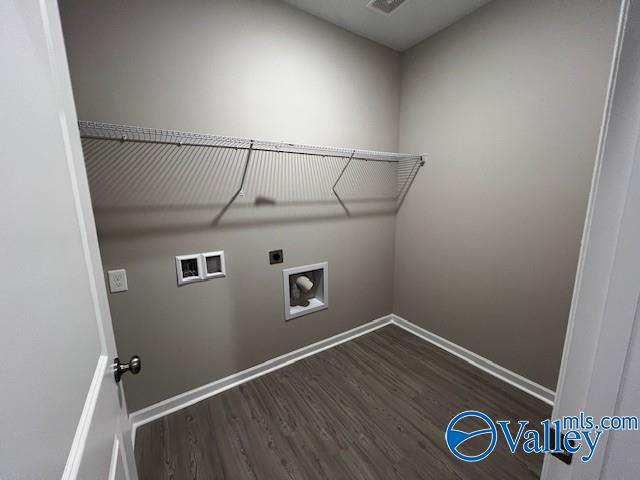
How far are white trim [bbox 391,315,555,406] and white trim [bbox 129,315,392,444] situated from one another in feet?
1.47

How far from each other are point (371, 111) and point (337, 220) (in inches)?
39.0

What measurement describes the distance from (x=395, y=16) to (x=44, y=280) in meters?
2.40

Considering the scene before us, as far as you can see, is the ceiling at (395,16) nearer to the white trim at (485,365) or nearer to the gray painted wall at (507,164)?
the gray painted wall at (507,164)

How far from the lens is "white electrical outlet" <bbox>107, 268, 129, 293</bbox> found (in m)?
1.39

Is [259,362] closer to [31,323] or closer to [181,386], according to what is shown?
[181,386]

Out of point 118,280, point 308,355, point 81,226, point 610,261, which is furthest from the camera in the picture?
point 308,355

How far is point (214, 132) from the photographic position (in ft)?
5.19

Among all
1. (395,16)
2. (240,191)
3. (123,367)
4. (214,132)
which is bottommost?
(123,367)

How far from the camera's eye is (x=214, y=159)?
1.60 metres

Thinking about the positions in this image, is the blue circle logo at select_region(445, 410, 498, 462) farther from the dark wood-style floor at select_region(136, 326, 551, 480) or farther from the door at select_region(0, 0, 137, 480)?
the door at select_region(0, 0, 137, 480)

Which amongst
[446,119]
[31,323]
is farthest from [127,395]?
[446,119]

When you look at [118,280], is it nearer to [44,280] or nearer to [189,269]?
[189,269]

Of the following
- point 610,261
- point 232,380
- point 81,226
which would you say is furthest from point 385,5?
point 232,380

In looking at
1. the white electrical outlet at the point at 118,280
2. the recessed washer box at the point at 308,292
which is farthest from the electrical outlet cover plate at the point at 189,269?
the recessed washer box at the point at 308,292
